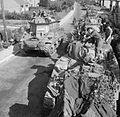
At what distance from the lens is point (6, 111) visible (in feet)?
27.8

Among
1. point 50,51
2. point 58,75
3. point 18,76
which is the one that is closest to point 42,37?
point 50,51

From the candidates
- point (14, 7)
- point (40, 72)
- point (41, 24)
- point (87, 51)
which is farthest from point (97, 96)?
point (14, 7)

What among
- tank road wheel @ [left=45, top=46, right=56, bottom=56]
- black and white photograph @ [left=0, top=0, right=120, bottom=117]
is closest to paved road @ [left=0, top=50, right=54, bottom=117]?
black and white photograph @ [left=0, top=0, right=120, bottom=117]

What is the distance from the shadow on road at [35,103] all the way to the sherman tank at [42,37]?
107 inches

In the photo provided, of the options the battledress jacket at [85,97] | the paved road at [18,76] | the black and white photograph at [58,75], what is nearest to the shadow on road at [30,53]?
the black and white photograph at [58,75]

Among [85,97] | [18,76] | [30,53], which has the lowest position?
[18,76]

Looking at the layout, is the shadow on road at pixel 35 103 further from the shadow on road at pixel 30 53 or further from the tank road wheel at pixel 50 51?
the shadow on road at pixel 30 53

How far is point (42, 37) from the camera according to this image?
15328 millimetres

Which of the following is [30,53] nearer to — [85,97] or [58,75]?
[58,75]

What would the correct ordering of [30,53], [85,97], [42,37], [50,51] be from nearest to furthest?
[85,97] → [50,51] → [42,37] → [30,53]

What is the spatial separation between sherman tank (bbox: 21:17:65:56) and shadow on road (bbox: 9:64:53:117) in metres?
Result: 2.72

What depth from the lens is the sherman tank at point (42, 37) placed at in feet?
47.2

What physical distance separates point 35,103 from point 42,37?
6.98m

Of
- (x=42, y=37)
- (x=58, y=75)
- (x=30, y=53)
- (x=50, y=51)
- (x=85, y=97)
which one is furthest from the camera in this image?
(x=30, y=53)
